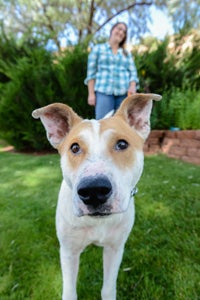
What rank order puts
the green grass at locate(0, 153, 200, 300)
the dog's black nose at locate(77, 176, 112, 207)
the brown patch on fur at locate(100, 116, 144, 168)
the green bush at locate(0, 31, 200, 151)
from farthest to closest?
the green bush at locate(0, 31, 200, 151) < the green grass at locate(0, 153, 200, 300) < the brown patch on fur at locate(100, 116, 144, 168) < the dog's black nose at locate(77, 176, 112, 207)

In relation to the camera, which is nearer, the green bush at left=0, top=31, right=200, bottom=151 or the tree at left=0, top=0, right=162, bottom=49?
the green bush at left=0, top=31, right=200, bottom=151

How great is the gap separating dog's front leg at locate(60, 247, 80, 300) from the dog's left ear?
113 centimetres

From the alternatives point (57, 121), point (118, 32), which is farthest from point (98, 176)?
point (118, 32)

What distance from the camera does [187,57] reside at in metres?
8.75

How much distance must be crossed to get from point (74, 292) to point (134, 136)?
4.46 ft

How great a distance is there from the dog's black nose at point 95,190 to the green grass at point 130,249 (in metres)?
1.35

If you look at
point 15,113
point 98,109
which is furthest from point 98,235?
point 15,113

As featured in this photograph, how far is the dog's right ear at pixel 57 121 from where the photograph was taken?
81.7 inches

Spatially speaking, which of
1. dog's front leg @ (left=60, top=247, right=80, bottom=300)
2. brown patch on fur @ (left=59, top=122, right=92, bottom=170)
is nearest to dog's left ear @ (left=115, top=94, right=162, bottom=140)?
brown patch on fur @ (left=59, top=122, right=92, bottom=170)

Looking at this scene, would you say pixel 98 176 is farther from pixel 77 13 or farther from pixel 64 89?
pixel 77 13

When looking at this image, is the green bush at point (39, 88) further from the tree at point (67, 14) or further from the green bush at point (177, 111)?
the tree at point (67, 14)

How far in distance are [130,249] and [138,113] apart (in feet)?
5.16

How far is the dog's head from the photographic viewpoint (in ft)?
4.67

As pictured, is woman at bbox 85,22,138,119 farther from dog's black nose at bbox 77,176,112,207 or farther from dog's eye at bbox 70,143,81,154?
dog's black nose at bbox 77,176,112,207
